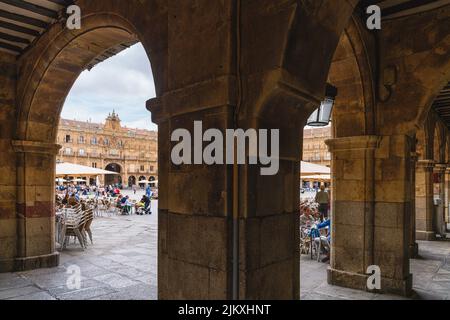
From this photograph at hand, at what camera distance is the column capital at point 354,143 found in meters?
4.52

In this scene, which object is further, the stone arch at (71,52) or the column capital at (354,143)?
the column capital at (354,143)

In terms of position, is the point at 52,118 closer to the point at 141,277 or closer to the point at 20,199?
the point at 20,199

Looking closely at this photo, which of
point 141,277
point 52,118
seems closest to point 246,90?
point 141,277

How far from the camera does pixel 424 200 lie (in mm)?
9336

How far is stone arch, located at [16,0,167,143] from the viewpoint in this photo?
288cm

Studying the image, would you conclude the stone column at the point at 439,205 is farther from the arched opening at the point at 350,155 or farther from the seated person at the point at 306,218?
the arched opening at the point at 350,155

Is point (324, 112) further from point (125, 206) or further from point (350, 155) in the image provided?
point (125, 206)


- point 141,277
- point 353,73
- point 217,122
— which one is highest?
point 353,73

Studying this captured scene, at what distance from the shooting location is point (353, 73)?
14.9ft

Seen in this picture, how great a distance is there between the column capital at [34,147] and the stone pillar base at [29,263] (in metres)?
1.73

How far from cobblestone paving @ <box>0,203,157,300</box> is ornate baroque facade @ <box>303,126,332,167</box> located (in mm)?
49349

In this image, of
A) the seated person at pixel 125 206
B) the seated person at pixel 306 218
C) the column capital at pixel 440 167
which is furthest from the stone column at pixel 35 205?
the column capital at pixel 440 167

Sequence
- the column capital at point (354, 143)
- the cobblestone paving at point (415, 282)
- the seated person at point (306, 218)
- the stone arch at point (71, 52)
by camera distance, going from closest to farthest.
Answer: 1. the stone arch at point (71, 52)
2. the cobblestone paving at point (415, 282)
3. the column capital at point (354, 143)
4. the seated person at point (306, 218)

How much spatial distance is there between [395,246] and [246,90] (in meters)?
3.57
